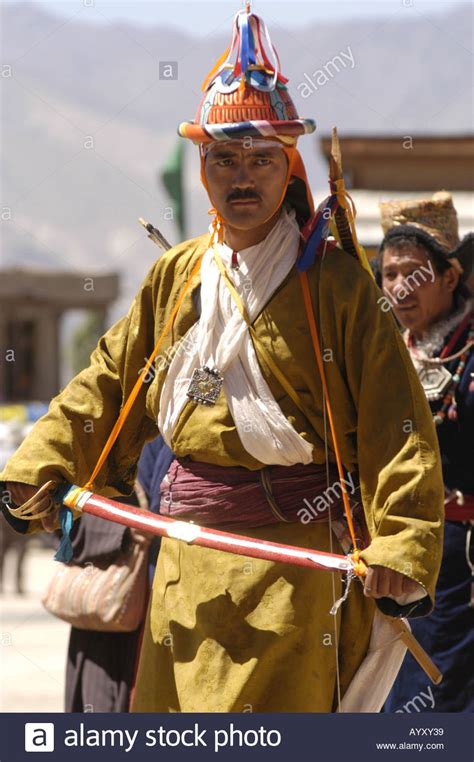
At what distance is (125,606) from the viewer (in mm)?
6109

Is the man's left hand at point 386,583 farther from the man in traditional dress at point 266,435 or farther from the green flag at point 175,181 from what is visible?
the green flag at point 175,181

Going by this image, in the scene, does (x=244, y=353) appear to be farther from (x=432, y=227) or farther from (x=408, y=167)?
(x=408, y=167)

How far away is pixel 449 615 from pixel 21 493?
1964mm

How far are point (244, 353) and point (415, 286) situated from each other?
159 centimetres

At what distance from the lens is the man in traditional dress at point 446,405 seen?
19.4ft

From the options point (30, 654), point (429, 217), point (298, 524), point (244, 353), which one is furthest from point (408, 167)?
point (298, 524)

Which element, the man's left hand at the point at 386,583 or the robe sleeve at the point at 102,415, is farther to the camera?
the robe sleeve at the point at 102,415

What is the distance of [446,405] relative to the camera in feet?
19.6

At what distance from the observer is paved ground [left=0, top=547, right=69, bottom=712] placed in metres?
8.53

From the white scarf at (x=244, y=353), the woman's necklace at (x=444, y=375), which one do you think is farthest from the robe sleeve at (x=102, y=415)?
the woman's necklace at (x=444, y=375)

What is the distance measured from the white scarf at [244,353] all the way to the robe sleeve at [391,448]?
0.67 feet

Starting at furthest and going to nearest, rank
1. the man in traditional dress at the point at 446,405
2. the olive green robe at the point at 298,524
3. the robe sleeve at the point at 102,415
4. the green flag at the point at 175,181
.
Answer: the green flag at the point at 175,181 → the man in traditional dress at the point at 446,405 → the robe sleeve at the point at 102,415 → the olive green robe at the point at 298,524

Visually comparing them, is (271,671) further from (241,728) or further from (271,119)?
(271,119)

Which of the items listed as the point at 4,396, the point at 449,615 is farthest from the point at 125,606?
the point at 4,396
